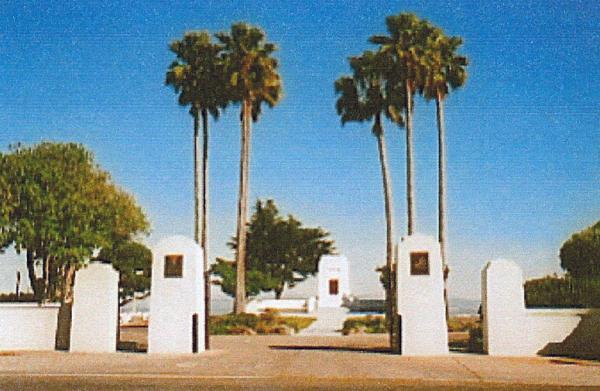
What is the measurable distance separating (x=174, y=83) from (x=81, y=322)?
20.1 metres

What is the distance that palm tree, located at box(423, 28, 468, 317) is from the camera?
122 ft

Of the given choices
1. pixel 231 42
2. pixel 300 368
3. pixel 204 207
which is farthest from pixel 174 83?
pixel 300 368

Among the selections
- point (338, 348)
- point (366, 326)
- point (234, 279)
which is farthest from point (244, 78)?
point (234, 279)

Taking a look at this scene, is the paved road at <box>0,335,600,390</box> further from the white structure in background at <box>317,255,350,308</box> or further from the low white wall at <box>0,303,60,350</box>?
the white structure in background at <box>317,255,350,308</box>

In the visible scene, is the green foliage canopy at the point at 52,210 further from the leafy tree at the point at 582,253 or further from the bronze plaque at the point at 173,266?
the leafy tree at the point at 582,253

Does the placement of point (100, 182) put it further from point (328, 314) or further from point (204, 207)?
point (328, 314)

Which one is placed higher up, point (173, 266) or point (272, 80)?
point (272, 80)

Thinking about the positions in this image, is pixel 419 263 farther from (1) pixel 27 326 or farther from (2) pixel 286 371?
(1) pixel 27 326

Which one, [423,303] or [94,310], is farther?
[94,310]

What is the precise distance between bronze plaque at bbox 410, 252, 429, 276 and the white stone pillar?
1.64 metres

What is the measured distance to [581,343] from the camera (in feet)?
67.8

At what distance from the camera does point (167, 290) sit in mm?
20891

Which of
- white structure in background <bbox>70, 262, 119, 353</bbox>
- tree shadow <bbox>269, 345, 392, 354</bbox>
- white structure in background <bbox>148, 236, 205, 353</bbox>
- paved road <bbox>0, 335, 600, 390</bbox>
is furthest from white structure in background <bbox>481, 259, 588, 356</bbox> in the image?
white structure in background <bbox>70, 262, 119, 353</bbox>

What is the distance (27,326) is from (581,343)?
16006 mm
